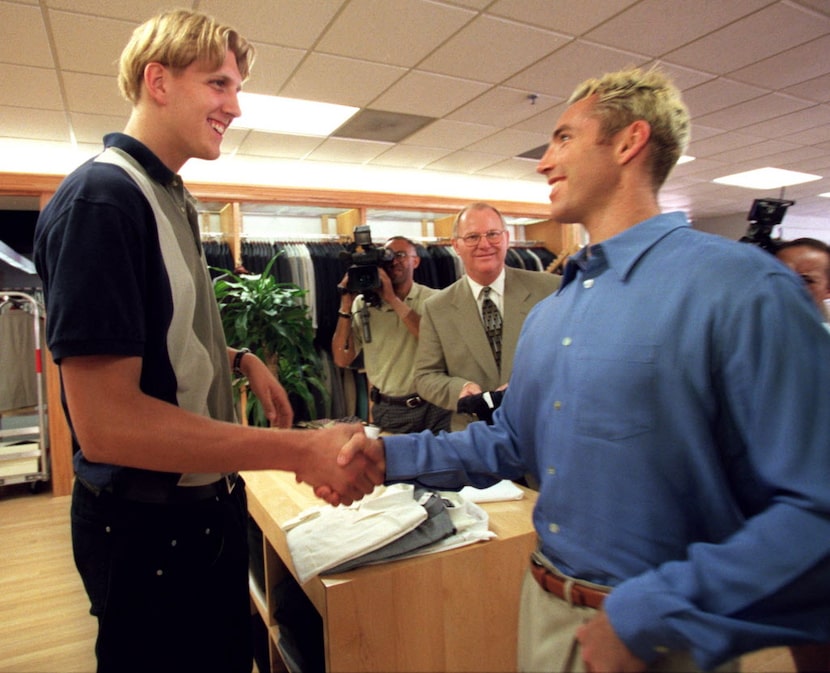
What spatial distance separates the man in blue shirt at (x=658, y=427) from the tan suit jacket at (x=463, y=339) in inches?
42.9

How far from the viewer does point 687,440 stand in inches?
31.3

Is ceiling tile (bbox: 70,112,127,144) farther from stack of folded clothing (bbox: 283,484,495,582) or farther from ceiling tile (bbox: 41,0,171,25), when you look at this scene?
stack of folded clothing (bbox: 283,484,495,582)

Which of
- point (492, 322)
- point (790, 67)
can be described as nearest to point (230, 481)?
point (492, 322)

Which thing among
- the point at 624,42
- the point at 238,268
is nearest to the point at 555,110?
the point at 624,42

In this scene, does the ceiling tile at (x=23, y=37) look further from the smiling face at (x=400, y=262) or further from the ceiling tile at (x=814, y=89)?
the ceiling tile at (x=814, y=89)

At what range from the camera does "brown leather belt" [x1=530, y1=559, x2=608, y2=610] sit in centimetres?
86

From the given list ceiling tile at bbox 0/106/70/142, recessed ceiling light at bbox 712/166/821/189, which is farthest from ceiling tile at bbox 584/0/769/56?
recessed ceiling light at bbox 712/166/821/189

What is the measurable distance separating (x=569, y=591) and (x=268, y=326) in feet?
10.7

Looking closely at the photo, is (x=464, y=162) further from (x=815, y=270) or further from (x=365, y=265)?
(x=815, y=270)

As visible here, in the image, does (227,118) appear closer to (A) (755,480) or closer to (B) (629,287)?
(B) (629,287)

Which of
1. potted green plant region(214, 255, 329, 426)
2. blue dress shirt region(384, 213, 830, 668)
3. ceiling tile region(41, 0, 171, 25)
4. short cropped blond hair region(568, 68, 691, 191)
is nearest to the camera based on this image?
blue dress shirt region(384, 213, 830, 668)

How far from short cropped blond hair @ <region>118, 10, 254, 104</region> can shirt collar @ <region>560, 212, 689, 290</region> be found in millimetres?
842

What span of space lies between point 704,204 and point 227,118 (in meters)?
9.26

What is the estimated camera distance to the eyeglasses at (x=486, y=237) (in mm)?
2426
